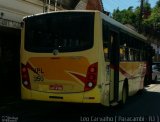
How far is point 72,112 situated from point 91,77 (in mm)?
2561

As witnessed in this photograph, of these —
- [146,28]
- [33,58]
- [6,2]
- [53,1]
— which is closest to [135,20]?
[146,28]

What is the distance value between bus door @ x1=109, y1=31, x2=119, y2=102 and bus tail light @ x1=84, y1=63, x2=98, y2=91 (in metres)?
1.76

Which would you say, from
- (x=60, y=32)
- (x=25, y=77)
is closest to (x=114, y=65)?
(x=60, y=32)

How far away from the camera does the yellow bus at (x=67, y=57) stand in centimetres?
1292

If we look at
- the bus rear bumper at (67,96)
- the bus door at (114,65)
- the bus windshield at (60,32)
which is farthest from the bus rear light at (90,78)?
the bus door at (114,65)

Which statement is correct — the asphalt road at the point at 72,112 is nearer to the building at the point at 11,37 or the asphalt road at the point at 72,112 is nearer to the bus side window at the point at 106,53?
the bus side window at the point at 106,53

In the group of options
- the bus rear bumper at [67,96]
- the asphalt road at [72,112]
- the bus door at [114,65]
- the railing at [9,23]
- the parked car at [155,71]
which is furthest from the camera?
the parked car at [155,71]

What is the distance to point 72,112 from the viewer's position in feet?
49.6

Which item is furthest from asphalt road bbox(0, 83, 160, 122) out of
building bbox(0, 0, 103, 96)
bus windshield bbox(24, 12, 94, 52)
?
building bbox(0, 0, 103, 96)

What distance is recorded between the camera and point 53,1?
2378cm

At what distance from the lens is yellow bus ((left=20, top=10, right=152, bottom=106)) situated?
42.4ft

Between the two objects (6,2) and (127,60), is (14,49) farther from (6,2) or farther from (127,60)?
(127,60)

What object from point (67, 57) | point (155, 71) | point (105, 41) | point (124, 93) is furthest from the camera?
point (155, 71)

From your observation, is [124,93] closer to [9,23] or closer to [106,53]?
[106,53]
